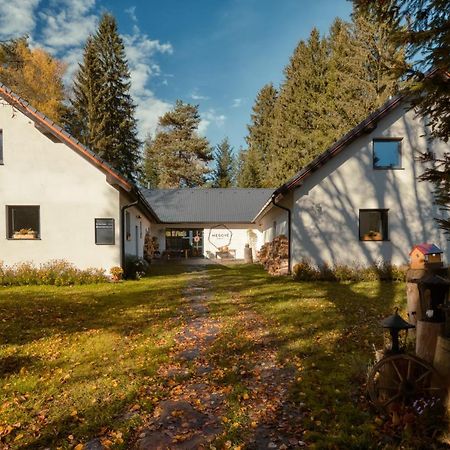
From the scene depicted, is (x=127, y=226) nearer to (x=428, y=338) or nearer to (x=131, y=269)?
(x=131, y=269)

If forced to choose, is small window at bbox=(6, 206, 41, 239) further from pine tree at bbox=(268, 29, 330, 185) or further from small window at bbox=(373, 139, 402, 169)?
pine tree at bbox=(268, 29, 330, 185)

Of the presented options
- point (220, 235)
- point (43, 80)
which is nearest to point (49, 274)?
point (220, 235)

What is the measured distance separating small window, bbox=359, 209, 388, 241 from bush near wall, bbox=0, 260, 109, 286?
32.9 feet

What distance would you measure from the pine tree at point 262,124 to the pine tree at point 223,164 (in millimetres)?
3951

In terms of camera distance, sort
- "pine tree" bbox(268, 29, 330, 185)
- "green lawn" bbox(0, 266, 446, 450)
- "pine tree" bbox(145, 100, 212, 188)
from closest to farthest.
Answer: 1. "green lawn" bbox(0, 266, 446, 450)
2. "pine tree" bbox(268, 29, 330, 185)
3. "pine tree" bbox(145, 100, 212, 188)

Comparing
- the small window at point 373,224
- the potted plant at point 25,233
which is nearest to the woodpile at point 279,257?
the small window at point 373,224

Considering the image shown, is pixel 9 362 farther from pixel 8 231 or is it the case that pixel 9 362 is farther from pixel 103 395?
pixel 8 231

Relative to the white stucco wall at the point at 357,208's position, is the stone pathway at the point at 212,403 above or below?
below

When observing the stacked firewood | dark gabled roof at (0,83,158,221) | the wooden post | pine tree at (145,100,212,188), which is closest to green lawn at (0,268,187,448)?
the wooden post

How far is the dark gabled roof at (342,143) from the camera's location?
12.9m

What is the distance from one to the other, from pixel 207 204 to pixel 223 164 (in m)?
22.8

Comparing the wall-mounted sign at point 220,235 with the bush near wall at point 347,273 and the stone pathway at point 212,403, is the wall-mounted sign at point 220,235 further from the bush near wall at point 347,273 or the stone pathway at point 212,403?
the stone pathway at point 212,403

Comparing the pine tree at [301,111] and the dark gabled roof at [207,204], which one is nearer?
the dark gabled roof at [207,204]

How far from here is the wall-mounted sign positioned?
2664cm
